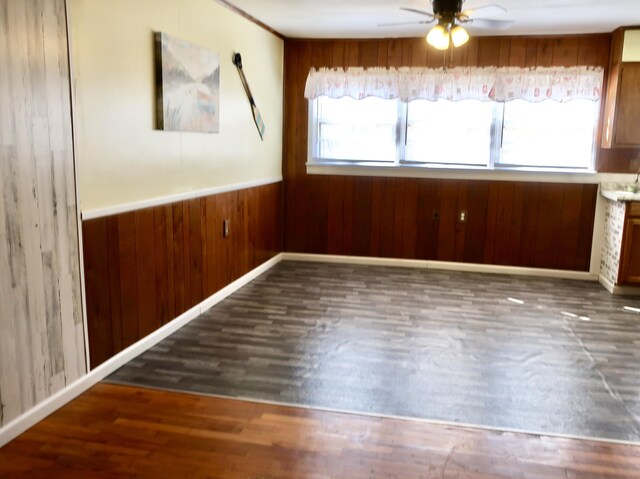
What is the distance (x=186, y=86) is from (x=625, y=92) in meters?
3.67

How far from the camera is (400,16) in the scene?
4516 mm

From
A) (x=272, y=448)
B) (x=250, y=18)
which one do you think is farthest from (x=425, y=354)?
(x=250, y=18)

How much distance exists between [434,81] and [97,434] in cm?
424

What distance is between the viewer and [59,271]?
2539 millimetres

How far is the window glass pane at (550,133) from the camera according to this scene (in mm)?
5230

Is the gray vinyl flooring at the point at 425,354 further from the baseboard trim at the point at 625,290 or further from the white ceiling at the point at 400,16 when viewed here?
the white ceiling at the point at 400,16

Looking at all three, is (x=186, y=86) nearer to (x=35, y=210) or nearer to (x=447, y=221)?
(x=35, y=210)

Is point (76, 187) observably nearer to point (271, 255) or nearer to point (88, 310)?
point (88, 310)

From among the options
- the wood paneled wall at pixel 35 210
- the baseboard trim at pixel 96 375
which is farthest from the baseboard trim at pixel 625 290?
the wood paneled wall at pixel 35 210

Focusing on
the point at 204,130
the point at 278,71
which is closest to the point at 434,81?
the point at 278,71

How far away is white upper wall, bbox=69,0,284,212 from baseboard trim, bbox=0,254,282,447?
825mm

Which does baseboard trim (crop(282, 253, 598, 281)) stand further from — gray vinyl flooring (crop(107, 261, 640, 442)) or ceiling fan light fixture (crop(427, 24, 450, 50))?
ceiling fan light fixture (crop(427, 24, 450, 50))

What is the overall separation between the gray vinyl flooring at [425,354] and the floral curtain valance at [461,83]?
1.79m

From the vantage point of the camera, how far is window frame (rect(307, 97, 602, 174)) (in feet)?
17.4
